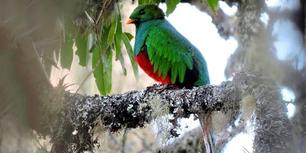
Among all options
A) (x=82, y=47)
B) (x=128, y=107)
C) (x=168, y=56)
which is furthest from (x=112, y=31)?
(x=128, y=107)

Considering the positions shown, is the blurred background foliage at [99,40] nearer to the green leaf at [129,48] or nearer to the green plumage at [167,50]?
the green leaf at [129,48]

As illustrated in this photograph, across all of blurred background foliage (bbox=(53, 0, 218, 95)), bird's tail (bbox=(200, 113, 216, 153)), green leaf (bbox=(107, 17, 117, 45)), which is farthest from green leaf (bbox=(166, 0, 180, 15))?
bird's tail (bbox=(200, 113, 216, 153))

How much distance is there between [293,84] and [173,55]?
2.34 meters

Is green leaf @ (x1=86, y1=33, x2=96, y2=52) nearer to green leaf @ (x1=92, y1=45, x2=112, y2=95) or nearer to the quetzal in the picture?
green leaf @ (x1=92, y1=45, x2=112, y2=95)

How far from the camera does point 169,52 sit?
9.27ft

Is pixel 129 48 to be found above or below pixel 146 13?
below

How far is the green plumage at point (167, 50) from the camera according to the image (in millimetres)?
2764

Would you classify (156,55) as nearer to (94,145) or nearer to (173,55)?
(173,55)

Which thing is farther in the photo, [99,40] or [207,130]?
[99,40]

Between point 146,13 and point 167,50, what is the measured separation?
317mm

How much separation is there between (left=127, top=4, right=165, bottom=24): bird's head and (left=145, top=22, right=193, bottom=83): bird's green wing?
0.37ft

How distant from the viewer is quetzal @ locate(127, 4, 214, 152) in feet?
8.97

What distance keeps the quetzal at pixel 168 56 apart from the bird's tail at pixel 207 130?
0.42 metres

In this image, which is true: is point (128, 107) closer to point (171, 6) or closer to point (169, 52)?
point (171, 6)
